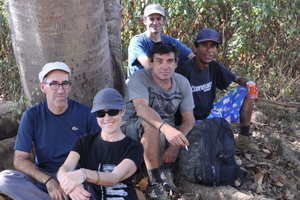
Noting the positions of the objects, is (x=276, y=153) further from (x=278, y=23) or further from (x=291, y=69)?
(x=278, y=23)

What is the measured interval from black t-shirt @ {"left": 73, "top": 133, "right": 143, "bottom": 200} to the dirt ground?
1.10 m

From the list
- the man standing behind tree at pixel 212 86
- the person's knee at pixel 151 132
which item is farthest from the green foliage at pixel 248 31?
the person's knee at pixel 151 132

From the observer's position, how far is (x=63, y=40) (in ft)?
12.4

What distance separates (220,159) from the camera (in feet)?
12.9

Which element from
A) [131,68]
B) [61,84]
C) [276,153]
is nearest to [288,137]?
[276,153]

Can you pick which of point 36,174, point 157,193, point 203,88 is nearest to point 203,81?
point 203,88

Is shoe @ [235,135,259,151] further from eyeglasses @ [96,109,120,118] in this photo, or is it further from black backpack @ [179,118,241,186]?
eyeglasses @ [96,109,120,118]

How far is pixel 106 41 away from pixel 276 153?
228 cm

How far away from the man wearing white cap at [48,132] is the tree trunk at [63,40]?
12.9 inches

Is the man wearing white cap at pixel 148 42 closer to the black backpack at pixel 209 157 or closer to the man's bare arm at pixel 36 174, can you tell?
the black backpack at pixel 209 157

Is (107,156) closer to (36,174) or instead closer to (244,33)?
(36,174)

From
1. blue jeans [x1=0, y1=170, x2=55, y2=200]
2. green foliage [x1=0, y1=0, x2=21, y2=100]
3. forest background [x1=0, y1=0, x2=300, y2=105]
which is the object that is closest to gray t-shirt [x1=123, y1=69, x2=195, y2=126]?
blue jeans [x1=0, y1=170, x2=55, y2=200]

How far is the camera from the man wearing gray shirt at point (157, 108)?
3.78 meters

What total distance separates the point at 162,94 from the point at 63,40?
1.04 meters
